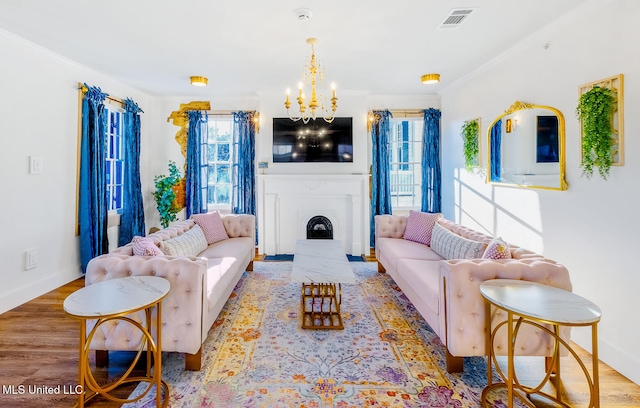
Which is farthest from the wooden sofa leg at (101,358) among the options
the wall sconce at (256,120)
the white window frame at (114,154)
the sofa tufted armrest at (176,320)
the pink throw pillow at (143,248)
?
the wall sconce at (256,120)

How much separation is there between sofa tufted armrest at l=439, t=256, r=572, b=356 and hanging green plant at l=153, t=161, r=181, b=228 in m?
4.65

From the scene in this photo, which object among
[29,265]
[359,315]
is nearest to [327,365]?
[359,315]

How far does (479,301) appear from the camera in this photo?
202 centimetres

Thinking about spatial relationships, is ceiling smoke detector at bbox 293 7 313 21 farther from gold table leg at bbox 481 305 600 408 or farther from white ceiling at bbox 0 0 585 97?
gold table leg at bbox 481 305 600 408

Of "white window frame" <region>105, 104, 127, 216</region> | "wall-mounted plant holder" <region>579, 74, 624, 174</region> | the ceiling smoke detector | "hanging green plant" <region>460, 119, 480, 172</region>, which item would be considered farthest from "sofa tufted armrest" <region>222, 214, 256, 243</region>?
"wall-mounted plant holder" <region>579, 74, 624, 174</region>

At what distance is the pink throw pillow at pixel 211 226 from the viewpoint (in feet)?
13.2

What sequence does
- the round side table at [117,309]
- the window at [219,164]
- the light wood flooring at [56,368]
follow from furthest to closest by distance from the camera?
the window at [219,164] → the light wood flooring at [56,368] → the round side table at [117,309]

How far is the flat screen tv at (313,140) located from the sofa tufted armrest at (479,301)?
3.59 metres

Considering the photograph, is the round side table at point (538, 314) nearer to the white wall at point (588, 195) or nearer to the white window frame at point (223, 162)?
the white wall at point (588, 195)

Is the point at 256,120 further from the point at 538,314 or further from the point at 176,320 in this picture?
the point at 538,314

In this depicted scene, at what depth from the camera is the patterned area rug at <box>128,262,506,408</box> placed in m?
1.90

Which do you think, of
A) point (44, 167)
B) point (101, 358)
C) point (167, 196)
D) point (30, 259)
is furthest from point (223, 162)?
point (101, 358)

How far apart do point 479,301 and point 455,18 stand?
235 centimetres

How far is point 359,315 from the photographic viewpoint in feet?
9.97
